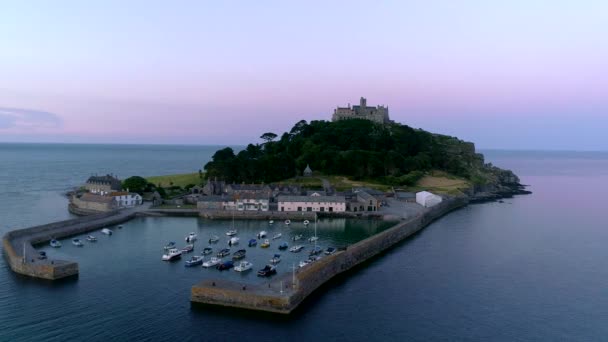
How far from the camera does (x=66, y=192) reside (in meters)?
69.4

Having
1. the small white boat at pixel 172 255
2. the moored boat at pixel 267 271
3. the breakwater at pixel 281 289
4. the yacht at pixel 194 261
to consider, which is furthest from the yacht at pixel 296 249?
the small white boat at pixel 172 255

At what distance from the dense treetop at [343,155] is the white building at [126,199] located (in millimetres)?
14548

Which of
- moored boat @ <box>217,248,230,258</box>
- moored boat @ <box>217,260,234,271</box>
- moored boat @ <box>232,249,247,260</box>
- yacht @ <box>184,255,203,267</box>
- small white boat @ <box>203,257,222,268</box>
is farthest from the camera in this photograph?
moored boat @ <box>217,248,230,258</box>

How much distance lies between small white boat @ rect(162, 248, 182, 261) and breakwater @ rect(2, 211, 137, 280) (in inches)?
232

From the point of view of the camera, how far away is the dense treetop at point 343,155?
6894 cm

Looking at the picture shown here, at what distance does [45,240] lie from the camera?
3644 centimetres

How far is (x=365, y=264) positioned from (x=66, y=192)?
55.9 m

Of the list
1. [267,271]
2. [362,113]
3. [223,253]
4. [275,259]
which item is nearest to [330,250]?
[275,259]

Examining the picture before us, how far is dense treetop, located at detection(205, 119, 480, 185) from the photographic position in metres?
68.9

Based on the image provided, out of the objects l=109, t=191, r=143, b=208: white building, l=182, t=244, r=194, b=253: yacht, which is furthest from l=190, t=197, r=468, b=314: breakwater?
l=109, t=191, r=143, b=208: white building

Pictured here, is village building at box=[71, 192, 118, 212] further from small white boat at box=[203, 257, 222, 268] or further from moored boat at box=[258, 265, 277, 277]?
moored boat at box=[258, 265, 277, 277]

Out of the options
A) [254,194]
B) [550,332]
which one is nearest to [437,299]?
[550,332]

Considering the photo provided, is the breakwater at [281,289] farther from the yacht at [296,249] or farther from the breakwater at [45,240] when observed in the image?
the breakwater at [45,240]

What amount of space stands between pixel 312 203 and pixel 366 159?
2610 cm
